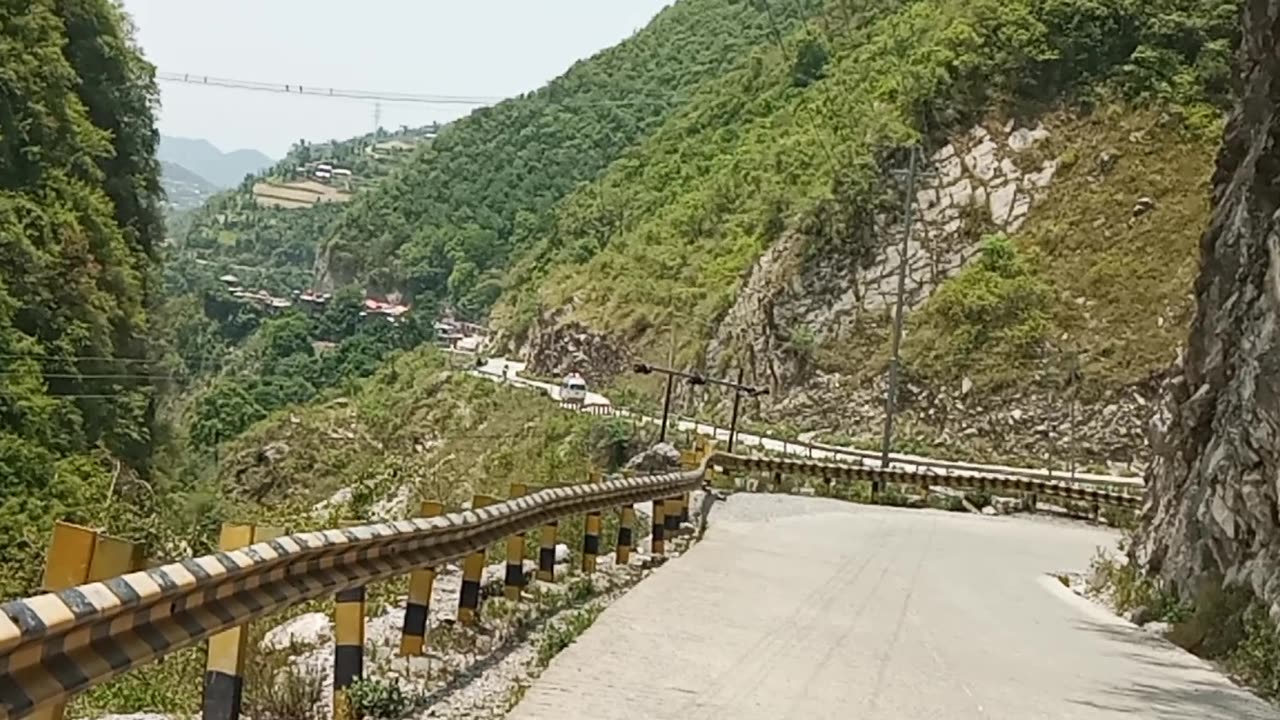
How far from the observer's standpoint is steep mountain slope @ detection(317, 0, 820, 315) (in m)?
127

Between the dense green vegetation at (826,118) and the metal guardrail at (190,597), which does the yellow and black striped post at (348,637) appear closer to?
the metal guardrail at (190,597)

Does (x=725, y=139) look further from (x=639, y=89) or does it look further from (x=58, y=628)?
(x=58, y=628)

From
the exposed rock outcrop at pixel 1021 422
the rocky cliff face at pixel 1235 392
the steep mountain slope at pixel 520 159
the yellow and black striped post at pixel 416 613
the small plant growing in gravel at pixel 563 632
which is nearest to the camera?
the yellow and black striped post at pixel 416 613

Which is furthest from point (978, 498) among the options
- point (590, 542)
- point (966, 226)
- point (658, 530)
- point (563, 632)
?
point (563, 632)

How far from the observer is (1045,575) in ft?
72.5

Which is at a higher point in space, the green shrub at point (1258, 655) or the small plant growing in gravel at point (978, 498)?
the small plant growing in gravel at point (978, 498)

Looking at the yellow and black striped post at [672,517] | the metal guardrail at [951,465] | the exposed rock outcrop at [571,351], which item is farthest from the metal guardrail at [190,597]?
the exposed rock outcrop at [571,351]

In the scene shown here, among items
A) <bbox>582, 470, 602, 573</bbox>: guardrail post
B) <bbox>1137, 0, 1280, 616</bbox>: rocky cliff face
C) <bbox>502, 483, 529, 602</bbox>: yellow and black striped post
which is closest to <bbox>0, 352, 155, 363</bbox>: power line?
<bbox>582, 470, 602, 573</bbox>: guardrail post

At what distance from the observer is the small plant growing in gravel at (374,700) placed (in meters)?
7.14

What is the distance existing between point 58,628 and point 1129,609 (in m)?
15.3

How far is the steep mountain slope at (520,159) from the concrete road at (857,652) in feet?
331

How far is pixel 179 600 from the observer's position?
5.19 m

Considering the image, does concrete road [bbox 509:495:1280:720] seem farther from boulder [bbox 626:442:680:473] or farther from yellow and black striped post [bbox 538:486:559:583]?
boulder [bbox 626:442:680:473]

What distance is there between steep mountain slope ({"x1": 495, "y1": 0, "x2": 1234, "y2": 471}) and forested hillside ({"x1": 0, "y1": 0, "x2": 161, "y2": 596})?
2565cm
